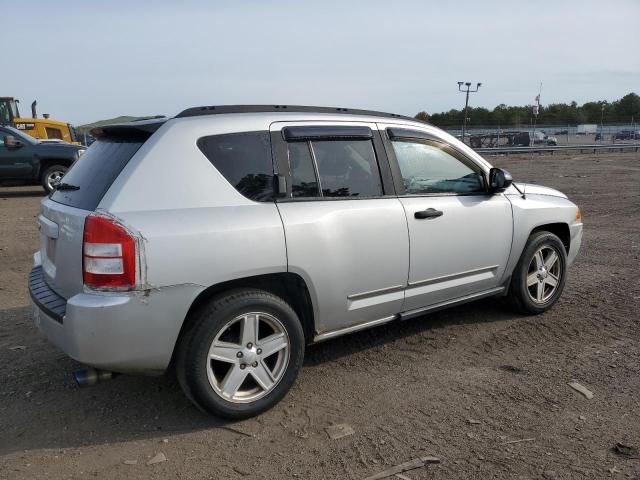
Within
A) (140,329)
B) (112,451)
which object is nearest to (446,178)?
(140,329)

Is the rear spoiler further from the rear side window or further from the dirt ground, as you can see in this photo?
the dirt ground

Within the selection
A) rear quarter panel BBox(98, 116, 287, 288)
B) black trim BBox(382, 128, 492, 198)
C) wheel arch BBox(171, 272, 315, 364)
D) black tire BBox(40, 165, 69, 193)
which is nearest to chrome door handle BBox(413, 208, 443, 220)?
black trim BBox(382, 128, 492, 198)

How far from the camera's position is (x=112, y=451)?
307 centimetres

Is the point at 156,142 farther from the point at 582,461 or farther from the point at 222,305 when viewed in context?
the point at 582,461

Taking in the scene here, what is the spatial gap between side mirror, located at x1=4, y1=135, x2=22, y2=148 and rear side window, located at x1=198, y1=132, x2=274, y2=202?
12.4m

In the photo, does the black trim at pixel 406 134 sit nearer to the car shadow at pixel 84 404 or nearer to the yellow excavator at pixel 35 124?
the car shadow at pixel 84 404

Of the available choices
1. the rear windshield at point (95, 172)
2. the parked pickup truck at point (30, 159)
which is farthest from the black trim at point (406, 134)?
the parked pickup truck at point (30, 159)

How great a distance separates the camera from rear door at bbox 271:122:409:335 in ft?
11.5

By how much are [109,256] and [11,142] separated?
1266cm

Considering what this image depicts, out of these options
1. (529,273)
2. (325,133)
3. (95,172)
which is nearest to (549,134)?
(529,273)

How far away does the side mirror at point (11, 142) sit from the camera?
1358 cm

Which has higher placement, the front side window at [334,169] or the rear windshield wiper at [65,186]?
the front side window at [334,169]

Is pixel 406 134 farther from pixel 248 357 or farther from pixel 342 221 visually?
pixel 248 357

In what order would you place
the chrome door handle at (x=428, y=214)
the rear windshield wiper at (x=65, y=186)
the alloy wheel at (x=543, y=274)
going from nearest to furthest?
the rear windshield wiper at (x=65, y=186)
the chrome door handle at (x=428, y=214)
the alloy wheel at (x=543, y=274)
